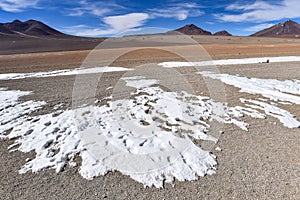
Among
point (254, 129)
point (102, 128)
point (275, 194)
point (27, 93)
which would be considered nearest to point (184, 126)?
point (254, 129)

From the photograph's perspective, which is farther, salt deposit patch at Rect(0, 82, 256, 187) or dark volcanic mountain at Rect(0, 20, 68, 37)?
dark volcanic mountain at Rect(0, 20, 68, 37)

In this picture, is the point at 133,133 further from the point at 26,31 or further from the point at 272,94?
the point at 26,31

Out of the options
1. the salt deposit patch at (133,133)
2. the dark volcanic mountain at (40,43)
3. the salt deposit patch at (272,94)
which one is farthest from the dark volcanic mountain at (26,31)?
the salt deposit patch at (272,94)

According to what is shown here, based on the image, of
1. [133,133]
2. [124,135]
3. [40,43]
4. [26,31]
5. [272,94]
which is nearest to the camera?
[124,135]

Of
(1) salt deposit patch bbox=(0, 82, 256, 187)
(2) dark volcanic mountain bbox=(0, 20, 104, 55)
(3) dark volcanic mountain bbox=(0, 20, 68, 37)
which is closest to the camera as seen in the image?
(1) salt deposit patch bbox=(0, 82, 256, 187)

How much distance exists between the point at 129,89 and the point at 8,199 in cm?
617

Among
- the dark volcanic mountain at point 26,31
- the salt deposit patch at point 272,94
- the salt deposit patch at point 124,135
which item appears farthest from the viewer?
the dark volcanic mountain at point 26,31

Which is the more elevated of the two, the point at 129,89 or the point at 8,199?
the point at 129,89

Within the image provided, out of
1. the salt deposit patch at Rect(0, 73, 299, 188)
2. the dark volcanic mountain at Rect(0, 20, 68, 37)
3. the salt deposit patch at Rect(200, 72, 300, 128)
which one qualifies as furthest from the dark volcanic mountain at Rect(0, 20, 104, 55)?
the salt deposit patch at Rect(0, 73, 299, 188)

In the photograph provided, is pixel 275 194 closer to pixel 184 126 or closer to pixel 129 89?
pixel 184 126

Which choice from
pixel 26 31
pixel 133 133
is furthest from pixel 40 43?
pixel 26 31

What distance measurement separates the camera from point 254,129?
5.21m

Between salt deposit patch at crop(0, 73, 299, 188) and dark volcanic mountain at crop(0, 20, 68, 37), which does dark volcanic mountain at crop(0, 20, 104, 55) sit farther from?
salt deposit patch at crop(0, 73, 299, 188)

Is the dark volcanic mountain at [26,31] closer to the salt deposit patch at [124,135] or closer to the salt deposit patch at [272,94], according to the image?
the salt deposit patch at [124,135]
